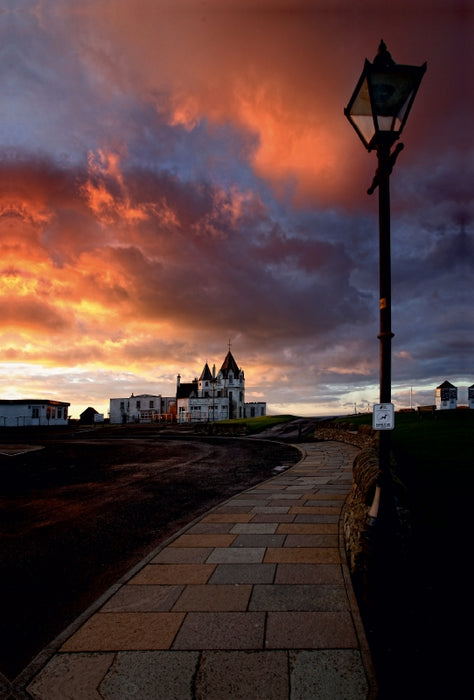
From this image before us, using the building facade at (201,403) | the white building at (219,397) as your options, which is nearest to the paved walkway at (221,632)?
the building facade at (201,403)

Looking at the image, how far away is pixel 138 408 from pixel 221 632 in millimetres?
91805

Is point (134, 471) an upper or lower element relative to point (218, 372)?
lower

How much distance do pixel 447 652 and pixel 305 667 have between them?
123 centimetres

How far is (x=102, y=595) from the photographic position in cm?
464

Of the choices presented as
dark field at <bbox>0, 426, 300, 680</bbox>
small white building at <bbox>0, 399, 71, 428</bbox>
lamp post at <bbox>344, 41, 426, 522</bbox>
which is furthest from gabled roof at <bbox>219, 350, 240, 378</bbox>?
lamp post at <bbox>344, 41, 426, 522</bbox>

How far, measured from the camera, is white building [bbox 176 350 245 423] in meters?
80.2

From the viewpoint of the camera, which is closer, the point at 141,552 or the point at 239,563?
the point at 239,563

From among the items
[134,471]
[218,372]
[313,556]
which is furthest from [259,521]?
[218,372]

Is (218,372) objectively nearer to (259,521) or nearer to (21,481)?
(21,481)

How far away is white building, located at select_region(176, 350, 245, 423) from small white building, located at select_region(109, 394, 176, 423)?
9430 millimetres

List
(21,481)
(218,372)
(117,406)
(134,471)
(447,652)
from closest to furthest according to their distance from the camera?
(447,652)
(21,481)
(134,471)
(218,372)
(117,406)

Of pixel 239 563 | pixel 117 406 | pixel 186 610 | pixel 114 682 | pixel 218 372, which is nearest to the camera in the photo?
pixel 114 682

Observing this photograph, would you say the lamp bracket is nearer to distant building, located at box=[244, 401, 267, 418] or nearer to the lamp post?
the lamp post

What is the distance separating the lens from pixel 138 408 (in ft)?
303
